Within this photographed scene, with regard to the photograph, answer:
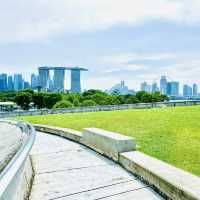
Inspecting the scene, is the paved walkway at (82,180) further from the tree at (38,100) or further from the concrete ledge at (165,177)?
the tree at (38,100)

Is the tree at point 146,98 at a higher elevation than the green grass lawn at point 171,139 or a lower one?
higher

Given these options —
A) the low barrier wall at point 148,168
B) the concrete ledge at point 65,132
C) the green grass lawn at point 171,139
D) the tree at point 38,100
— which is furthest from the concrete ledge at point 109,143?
the tree at point 38,100

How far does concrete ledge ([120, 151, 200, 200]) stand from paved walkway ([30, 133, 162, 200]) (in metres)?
0.19

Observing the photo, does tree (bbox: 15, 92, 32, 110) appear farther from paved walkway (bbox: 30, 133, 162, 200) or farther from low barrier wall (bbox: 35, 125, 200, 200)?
paved walkway (bbox: 30, 133, 162, 200)

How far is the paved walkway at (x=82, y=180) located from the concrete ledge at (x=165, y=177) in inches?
7.5

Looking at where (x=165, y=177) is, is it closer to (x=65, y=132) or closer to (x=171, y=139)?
(x=171, y=139)

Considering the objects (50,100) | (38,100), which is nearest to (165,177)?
(50,100)

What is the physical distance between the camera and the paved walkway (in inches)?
226

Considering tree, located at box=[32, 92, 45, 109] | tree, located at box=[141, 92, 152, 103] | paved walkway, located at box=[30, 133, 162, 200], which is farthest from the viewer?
tree, located at box=[141, 92, 152, 103]

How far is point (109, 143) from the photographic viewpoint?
8.67 meters

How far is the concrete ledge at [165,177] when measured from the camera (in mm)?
4840

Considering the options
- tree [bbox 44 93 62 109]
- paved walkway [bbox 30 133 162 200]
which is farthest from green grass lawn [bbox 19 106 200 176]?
tree [bbox 44 93 62 109]

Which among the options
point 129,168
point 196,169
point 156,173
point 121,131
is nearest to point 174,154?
point 196,169

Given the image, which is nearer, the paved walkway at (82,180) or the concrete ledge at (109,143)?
the paved walkway at (82,180)
